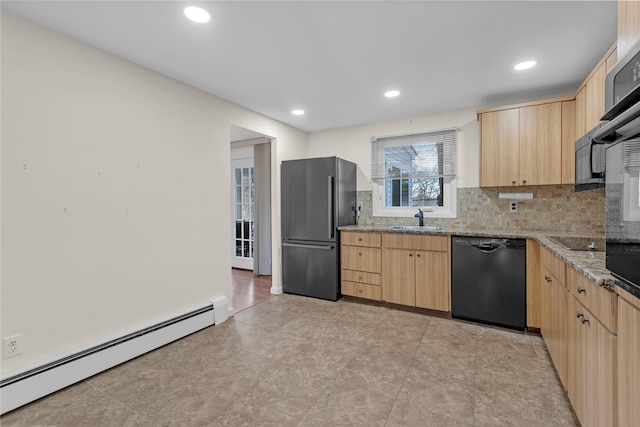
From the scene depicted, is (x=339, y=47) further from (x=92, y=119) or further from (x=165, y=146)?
(x=92, y=119)

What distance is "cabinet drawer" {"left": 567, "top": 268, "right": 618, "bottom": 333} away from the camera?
1.13 m

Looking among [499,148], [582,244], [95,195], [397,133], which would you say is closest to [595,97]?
[499,148]

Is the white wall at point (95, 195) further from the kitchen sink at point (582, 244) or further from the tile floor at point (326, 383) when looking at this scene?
the kitchen sink at point (582, 244)

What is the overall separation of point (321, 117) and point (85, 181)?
272cm

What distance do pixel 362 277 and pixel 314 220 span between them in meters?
0.95

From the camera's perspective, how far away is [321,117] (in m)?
4.00

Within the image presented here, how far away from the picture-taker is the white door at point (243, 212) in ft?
18.8

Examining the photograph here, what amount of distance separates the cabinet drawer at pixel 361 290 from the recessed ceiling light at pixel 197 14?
10.0 feet

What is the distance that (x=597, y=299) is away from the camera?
49.7 inches

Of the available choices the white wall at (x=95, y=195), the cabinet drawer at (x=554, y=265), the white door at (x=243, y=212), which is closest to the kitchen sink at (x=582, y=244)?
the cabinet drawer at (x=554, y=265)

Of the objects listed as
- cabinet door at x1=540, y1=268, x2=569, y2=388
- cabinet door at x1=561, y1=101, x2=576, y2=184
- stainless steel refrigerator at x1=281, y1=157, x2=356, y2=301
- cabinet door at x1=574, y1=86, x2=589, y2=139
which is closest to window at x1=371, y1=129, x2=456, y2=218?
stainless steel refrigerator at x1=281, y1=157, x2=356, y2=301

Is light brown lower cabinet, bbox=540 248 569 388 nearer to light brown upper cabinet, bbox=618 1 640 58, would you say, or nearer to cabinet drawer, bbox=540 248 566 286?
cabinet drawer, bbox=540 248 566 286

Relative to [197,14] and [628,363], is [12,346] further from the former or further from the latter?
[628,363]

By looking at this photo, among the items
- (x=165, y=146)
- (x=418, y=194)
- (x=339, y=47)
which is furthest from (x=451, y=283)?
(x=165, y=146)
